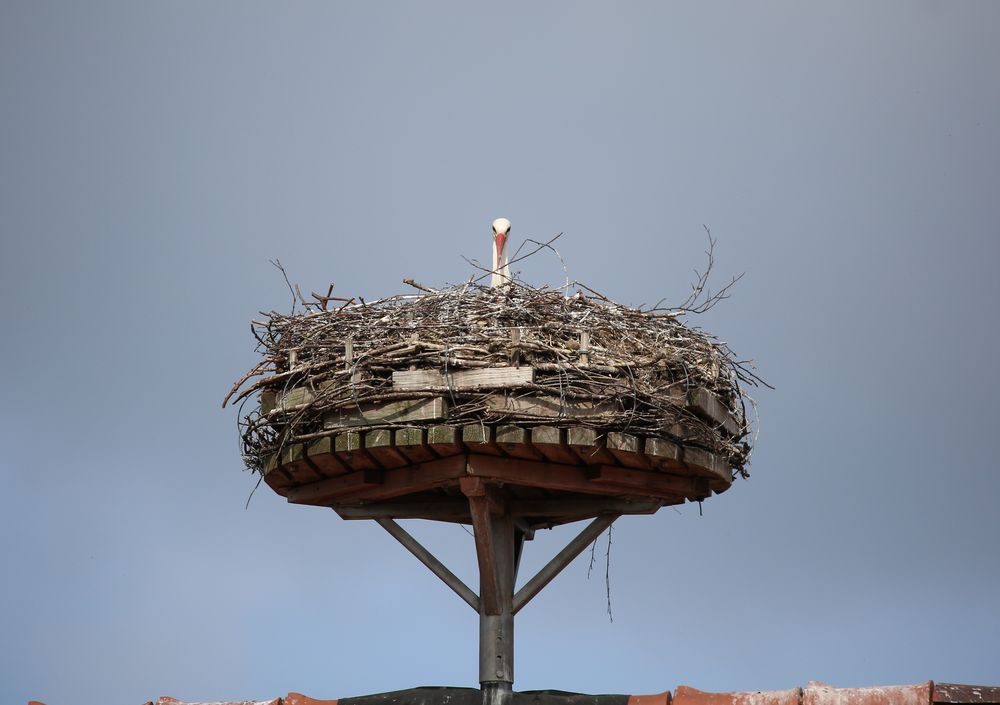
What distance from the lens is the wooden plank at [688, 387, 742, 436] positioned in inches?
388

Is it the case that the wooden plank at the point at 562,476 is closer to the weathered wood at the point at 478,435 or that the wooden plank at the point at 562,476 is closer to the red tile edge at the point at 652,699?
the weathered wood at the point at 478,435

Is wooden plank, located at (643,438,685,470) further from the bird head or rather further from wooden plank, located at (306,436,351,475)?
the bird head

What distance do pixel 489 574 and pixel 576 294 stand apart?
200 cm

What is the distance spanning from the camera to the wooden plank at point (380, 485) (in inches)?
388

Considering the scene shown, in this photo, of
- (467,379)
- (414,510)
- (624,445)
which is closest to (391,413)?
(467,379)

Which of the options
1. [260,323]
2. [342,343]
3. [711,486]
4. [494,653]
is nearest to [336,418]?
[342,343]

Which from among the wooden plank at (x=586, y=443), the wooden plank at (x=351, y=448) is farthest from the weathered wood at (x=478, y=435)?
the wooden plank at (x=351, y=448)

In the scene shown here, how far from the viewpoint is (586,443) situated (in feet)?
31.2

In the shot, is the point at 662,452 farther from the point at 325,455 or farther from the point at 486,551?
the point at 325,455

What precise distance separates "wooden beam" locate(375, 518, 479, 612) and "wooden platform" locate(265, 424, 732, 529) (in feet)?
0.45

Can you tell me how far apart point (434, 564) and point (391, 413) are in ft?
5.48

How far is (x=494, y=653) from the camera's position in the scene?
10.5 metres

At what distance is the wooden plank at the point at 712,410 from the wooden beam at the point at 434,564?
209cm

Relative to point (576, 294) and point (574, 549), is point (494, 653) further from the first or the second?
point (576, 294)
